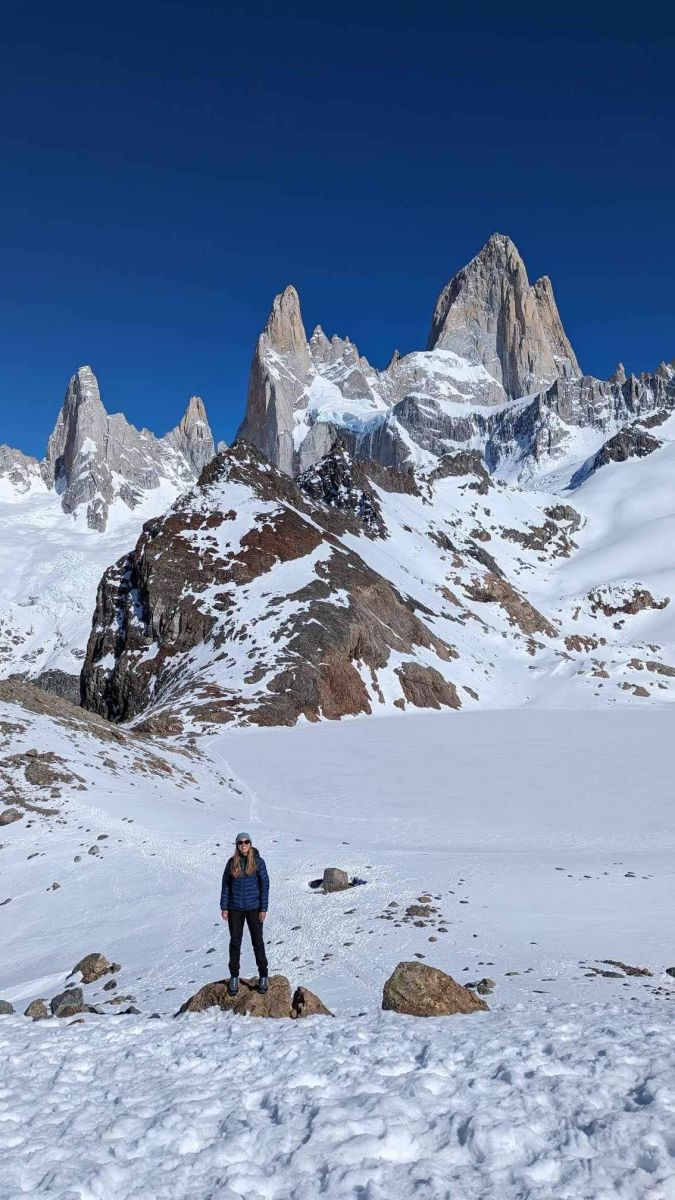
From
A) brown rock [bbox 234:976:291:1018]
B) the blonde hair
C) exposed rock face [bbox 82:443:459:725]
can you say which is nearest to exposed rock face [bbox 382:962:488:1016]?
brown rock [bbox 234:976:291:1018]

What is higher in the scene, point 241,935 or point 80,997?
point 241,935

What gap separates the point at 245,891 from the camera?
10.6m

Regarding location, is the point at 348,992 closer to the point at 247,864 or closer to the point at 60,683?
the point at 247,864

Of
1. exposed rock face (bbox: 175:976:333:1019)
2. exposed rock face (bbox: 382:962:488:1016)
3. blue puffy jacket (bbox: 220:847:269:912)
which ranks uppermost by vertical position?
blue puffy jacket (bbox: 220:847:269:912)

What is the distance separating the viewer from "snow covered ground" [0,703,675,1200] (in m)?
5.32

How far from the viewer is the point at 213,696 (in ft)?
153

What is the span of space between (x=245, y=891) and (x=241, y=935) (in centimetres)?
61

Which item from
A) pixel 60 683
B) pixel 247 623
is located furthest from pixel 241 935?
pixel 60 683

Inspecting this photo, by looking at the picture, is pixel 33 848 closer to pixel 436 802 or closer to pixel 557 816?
pixel 436 802

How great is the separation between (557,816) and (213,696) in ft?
93.5

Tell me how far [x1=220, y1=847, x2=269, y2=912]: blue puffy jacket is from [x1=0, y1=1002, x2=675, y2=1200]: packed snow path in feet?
7.12

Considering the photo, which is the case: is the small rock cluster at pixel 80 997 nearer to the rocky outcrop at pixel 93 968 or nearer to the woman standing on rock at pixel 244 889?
the rocky outcrop at pixel 93 968

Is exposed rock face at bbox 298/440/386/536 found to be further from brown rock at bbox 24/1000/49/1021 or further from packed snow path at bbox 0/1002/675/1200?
packed snow path at bbox 0/1002/675/1200

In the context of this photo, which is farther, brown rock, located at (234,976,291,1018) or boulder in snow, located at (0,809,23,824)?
boulder in snow, located at (0,809,23,824)
